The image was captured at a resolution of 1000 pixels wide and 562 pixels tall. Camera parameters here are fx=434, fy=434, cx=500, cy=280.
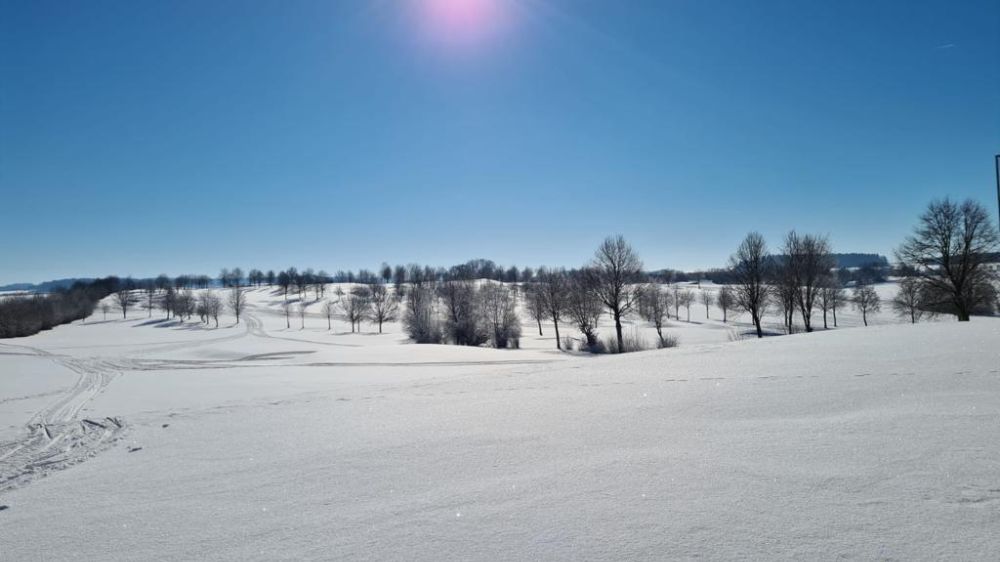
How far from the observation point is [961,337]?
1182 cm

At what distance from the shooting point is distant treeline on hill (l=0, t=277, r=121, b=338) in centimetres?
6444

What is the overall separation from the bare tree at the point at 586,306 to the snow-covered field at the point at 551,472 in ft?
87.3

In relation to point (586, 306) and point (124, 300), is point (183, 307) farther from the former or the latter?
point (586, 306)

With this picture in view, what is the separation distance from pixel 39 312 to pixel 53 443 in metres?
100

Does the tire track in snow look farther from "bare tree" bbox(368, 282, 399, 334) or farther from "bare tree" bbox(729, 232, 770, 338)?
"bare tree" bbox(368, 282, 399, 334)

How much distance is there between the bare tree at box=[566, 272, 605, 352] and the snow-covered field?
26.6 metres

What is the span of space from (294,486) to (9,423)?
9.52 metres

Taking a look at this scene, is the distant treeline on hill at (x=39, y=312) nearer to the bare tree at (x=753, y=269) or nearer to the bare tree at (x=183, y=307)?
the bare tree at (x=183, y=307)

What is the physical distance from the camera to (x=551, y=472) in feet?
15.3

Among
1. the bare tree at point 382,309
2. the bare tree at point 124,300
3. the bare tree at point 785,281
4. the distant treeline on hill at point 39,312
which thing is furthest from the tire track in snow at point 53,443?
the bare tree at point 124,300

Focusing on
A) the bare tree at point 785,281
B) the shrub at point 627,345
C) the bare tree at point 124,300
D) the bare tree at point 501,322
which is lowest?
the shrub at point 627,345

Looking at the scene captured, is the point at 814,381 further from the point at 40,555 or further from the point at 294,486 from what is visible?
the point at 40,555

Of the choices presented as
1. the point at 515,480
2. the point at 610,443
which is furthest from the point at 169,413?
the point at 610,443

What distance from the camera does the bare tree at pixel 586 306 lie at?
36438 mm
